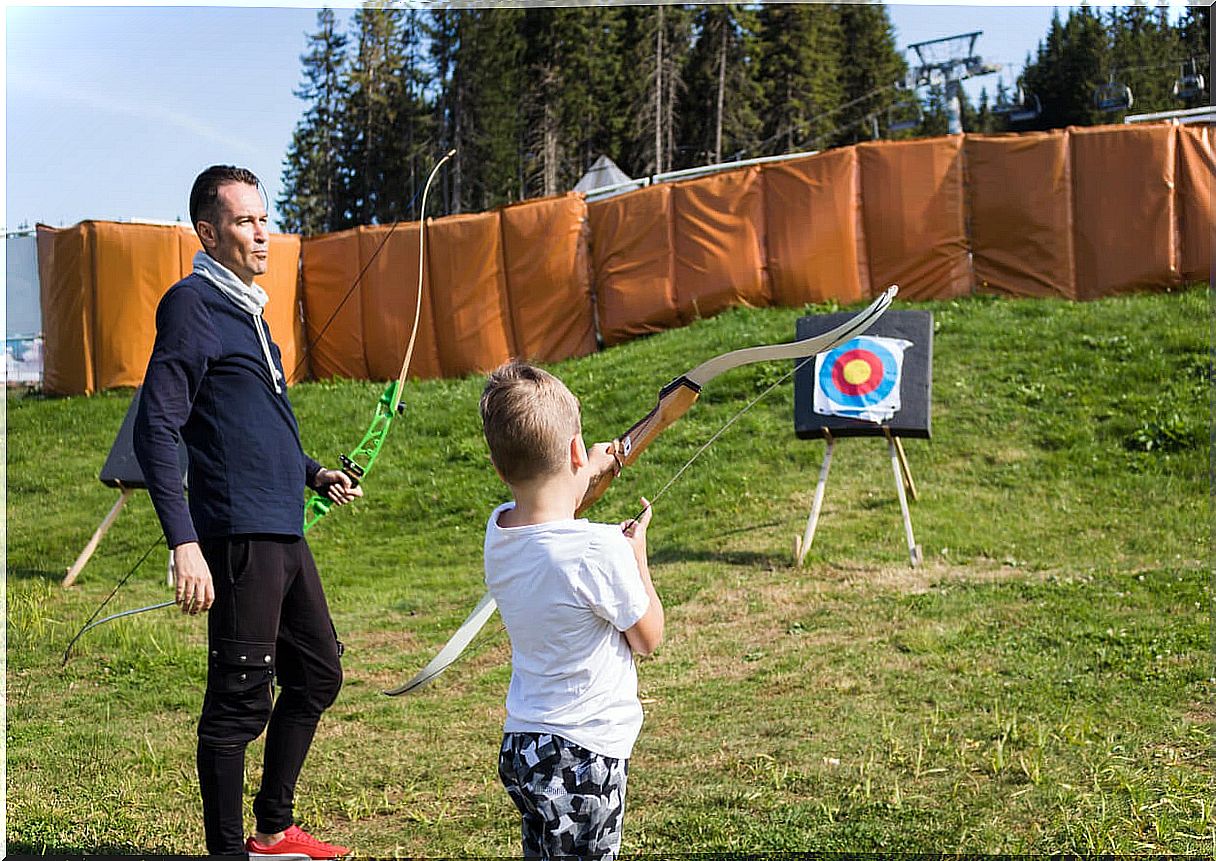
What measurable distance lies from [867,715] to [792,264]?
6493mm

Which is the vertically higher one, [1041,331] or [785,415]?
[1041,331]

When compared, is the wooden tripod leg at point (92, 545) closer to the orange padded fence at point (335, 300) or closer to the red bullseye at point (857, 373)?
the red bullseye at point (857, 373)

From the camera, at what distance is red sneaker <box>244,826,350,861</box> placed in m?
2.61

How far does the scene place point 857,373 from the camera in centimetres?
588

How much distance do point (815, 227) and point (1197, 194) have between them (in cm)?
288

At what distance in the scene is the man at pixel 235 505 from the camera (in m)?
2.38

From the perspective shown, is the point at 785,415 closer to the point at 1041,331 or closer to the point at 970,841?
the point at 1041,331

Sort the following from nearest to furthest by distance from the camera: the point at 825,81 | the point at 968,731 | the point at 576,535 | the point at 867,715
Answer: the point at 576,535
the point at 968,731
the point at 867,715
the point at 825,81

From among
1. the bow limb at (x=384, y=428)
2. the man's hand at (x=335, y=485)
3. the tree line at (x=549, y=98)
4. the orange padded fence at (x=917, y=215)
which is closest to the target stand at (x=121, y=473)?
the bow limb at (x=384, y=428)

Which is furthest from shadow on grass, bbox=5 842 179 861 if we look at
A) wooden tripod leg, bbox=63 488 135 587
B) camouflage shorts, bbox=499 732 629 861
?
wooden tripod leg, bbox=63 488 135 587

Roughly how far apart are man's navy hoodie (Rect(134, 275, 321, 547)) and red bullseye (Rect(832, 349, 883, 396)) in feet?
12.6

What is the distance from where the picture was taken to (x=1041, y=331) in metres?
8.34

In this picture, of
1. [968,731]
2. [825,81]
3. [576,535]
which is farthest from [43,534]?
[825,81]

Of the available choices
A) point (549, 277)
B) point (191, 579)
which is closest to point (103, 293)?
point (549, 277)
